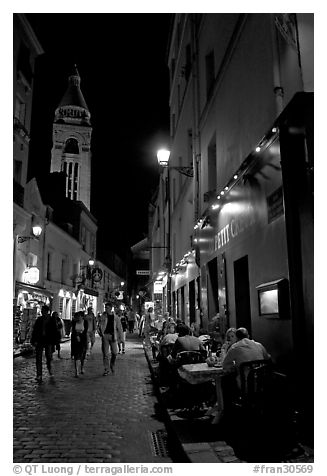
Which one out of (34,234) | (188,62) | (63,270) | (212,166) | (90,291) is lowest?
(90,291)

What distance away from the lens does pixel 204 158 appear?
13547 mm

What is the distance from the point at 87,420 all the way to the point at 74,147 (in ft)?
197

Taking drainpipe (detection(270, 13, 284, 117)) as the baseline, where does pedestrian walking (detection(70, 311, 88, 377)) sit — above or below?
below

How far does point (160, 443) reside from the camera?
548 centimetres

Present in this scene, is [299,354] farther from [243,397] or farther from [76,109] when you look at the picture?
[76,109]

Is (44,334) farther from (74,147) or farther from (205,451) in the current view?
(74,147)

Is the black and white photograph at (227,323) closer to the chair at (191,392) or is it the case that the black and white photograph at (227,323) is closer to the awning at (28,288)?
the chair at (191,392)

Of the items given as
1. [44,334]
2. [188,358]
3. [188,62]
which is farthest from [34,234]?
[188,358]

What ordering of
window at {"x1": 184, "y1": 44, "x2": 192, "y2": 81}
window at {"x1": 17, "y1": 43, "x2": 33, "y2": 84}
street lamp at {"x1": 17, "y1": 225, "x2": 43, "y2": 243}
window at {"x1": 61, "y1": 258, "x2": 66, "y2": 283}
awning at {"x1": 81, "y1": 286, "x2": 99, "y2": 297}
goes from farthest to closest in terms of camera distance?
awning at {"x1": 81, "y1": 286, "x2": 99, "y2": 297} < window at {"x1": 61, "y1": 258, "x2": 66, "y2": 283} < street lamp at {"x1": 17, "y1": 225, "x2": 43, "y2": 243} < window at {"x1": 17, "y1": 43, "x2": 33, "y2": 84} < window at {"x1": 184, "y1": 44, "x2": 192, "y2": 81}

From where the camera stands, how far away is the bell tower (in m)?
60.0

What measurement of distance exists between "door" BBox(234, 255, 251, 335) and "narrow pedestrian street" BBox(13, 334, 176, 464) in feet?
8.13

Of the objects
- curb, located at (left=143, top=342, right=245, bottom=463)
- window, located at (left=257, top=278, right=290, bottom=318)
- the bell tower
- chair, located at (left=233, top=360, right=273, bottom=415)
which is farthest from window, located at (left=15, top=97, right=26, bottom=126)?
the bell tower

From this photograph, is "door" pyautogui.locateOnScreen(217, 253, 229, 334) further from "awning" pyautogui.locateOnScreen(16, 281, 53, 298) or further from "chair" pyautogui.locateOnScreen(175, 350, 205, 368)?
"awning" pyautogui.locateOnScreen(16, 281, 53, 298)
